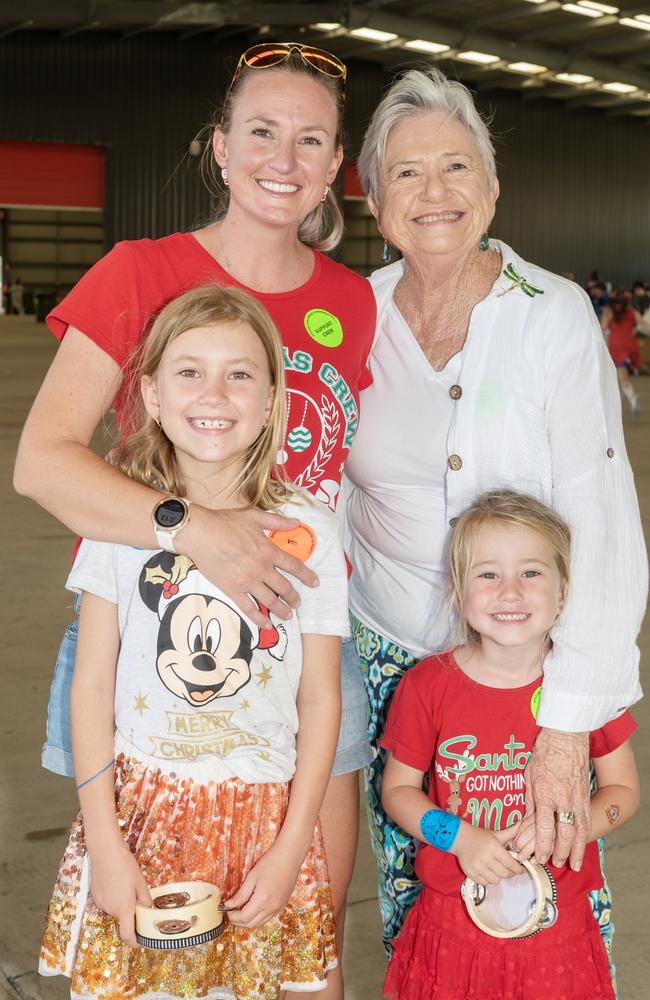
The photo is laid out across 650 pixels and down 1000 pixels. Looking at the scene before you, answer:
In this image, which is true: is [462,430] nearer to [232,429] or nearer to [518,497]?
[518,497]

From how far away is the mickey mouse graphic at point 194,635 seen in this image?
169cm

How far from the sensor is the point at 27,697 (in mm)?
3951

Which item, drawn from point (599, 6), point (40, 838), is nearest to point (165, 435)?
point (40, 838)

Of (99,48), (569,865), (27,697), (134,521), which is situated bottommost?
(27,697)

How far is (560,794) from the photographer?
5.88ft

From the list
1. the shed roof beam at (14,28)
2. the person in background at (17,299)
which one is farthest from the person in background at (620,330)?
the person in background at (17,299)

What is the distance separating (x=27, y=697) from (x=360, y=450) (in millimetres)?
2334

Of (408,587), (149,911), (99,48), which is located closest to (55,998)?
(149,911)

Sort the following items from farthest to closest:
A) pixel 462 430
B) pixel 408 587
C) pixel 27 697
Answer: pixel 27 697, pixel 408 587, pixel 462 430

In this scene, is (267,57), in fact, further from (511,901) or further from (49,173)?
(49,173)

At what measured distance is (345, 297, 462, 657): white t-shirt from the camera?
1.98 m

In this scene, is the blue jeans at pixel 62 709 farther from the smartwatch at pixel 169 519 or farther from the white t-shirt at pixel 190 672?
the smartwatch at pixel 169 519

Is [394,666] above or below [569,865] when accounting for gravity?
above

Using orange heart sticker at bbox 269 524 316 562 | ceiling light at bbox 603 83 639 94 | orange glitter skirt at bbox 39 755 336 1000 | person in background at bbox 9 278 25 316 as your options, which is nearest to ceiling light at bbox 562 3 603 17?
ceiling light at bbox 603 83 639 94
